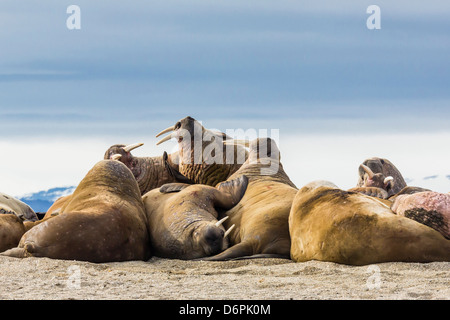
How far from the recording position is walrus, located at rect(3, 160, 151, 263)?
8.19m

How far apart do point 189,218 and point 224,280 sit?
243 cm

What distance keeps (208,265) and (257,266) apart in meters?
0.60

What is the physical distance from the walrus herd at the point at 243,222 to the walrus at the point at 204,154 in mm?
483

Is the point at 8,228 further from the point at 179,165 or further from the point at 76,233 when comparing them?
the point at 179,165

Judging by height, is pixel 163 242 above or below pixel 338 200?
below

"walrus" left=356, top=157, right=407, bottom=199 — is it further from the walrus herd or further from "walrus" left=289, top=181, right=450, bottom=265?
"walrus" left=289, top=181, right=450, bottom=265

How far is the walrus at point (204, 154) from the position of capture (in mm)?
11969

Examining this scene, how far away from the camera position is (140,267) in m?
7.99

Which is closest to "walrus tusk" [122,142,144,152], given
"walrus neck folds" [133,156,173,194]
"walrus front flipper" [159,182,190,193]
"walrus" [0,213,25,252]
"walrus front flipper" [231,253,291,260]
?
"walrus neck folds" [133,156,173,194]

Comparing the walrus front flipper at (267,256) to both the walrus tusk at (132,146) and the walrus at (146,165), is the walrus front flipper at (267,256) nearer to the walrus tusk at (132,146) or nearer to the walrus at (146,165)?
the walrus at (146,165)

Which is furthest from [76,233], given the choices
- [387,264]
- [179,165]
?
[179,165]

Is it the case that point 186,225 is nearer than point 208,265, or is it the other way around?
point 208,265

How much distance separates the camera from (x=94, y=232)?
8.29 metres

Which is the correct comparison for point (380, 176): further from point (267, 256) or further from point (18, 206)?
point (18, 206)
